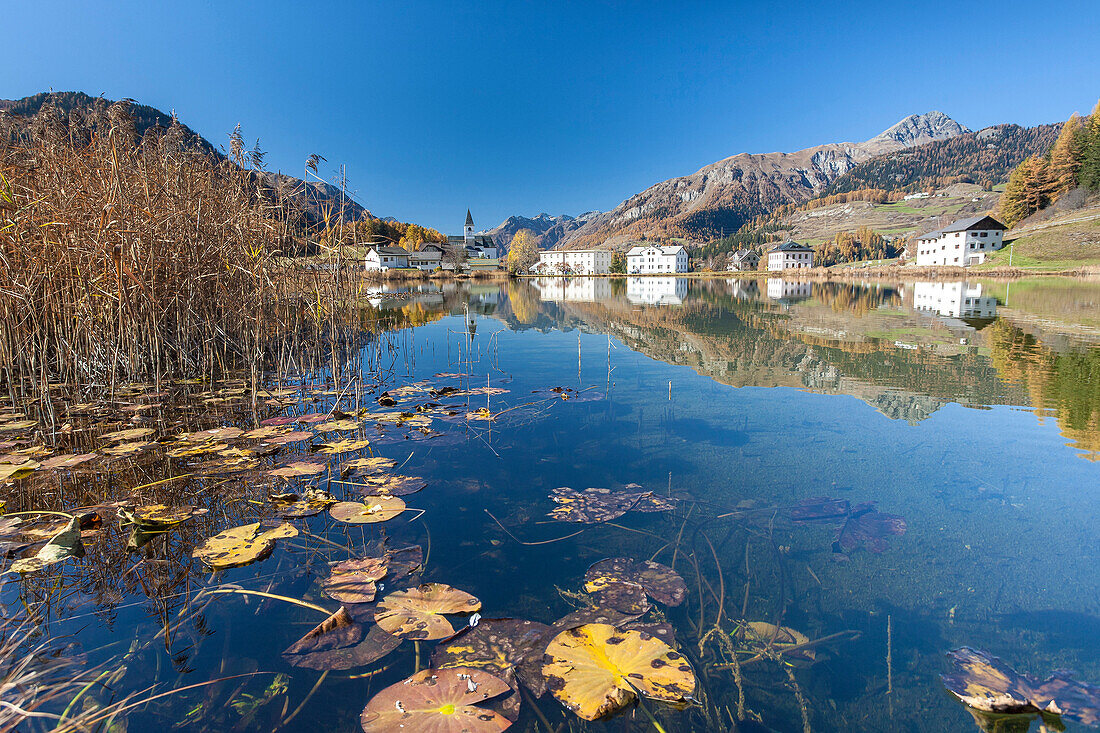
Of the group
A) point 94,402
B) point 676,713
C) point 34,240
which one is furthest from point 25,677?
point 34,240

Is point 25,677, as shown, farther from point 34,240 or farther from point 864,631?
point 34,240

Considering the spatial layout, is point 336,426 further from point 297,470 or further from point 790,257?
point 790,257

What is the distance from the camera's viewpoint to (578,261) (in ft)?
386

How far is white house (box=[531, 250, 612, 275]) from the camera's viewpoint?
114 metres

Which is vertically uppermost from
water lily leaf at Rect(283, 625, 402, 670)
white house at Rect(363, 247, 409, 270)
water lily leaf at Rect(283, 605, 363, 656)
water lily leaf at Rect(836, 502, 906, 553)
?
white house at Rect(363, 247, 409, 270)

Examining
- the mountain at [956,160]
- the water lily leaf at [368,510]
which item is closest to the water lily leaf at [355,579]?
the water lily leaf at [368,510]

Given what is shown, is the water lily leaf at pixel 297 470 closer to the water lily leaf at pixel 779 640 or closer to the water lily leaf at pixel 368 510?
the water lily leaf at pixel 368 510

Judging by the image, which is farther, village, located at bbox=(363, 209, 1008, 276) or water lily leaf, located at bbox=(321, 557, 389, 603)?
village, located at bbox=(363, 209, 1008, 276)

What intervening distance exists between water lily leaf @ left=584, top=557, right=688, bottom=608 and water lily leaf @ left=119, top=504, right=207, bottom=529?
274cm

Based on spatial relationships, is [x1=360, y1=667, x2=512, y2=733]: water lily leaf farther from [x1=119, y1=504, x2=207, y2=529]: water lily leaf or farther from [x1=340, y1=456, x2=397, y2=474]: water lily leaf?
[x1=340, y1=456, x2=397, y2=474]: water lily leaf

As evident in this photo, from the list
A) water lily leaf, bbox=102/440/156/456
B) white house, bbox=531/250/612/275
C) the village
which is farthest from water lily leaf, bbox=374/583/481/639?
white house, bbox=531/250/612/275

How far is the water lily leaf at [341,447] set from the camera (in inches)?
181

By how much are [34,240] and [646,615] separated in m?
7.76

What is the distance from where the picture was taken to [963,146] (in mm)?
186250
